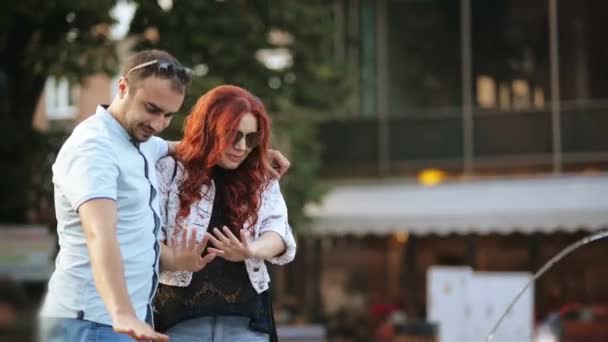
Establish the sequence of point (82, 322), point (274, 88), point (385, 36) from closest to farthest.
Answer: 1. point (82, 322)
2. point (274, 88)
3. point (385, 36)

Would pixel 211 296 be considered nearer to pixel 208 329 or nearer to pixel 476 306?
pixel 208 329

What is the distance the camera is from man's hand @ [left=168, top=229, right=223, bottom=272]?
4.48 metres

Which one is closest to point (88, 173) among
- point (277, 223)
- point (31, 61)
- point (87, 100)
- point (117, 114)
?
point (117, 114)

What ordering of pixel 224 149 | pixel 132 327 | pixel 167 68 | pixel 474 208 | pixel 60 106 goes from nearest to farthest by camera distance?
pixel 132 327
pixel 167 68
pixel 224 149
pixel 474 208
pixel 60 106

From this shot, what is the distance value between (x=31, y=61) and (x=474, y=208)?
25.9ft

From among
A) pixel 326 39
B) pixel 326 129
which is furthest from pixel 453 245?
pixel 326 39

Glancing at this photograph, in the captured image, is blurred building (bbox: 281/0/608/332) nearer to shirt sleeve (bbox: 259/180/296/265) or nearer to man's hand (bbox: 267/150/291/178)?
man's hand (bbox: 267/150/291/178)

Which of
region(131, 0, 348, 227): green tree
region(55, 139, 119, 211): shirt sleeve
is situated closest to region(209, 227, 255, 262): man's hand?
region(55, 139, 119, 211): shirt sleeve

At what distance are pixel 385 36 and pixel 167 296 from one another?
68.5 ft

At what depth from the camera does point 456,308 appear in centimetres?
1719

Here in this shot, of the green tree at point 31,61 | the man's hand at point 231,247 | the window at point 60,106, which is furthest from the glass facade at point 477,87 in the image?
the man's hand at point 231,247

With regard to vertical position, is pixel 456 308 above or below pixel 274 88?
below

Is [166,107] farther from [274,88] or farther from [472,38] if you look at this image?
[472,38]

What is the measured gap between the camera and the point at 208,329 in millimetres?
4723
